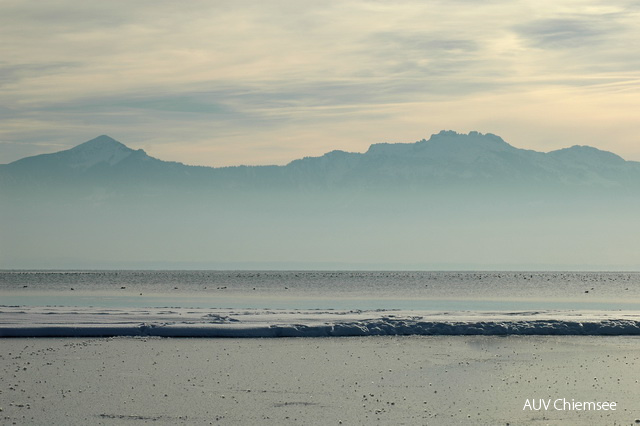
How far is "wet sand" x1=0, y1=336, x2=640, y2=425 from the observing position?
1644 centimetres

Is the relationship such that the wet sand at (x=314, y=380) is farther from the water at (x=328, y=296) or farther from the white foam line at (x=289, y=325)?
the water at (x=328, y=296)

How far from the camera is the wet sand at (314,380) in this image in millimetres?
16438

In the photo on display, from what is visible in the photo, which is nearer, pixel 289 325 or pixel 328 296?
pixel 289 325

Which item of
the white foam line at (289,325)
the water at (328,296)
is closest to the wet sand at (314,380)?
the white foam line at (289,325)

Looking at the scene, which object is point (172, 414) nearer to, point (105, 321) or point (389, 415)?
point (389, 415)

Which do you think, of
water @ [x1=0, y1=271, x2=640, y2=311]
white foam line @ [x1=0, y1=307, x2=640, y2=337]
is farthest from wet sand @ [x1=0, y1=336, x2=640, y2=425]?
water @ [x1=0, y1=271, x2=640, y2=311]

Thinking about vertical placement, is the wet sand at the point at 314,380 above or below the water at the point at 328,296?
above

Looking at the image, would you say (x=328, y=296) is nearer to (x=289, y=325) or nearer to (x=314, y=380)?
(x=289, y=325)

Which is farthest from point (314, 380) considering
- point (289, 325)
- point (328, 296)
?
point (328, 296)

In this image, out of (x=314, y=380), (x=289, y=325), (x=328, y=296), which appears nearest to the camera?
(x=314, y=380)

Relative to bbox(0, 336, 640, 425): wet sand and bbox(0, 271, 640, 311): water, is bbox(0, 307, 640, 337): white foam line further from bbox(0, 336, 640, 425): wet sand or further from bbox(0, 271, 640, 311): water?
bbox(0, 271, 640, 311): water

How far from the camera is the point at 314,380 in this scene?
20.2m

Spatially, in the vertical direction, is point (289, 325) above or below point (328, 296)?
above

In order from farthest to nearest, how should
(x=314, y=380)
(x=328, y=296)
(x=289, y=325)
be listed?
1. (x=328, y=296)
2. (x=289, y=325)
3. (x=314, y=380)
